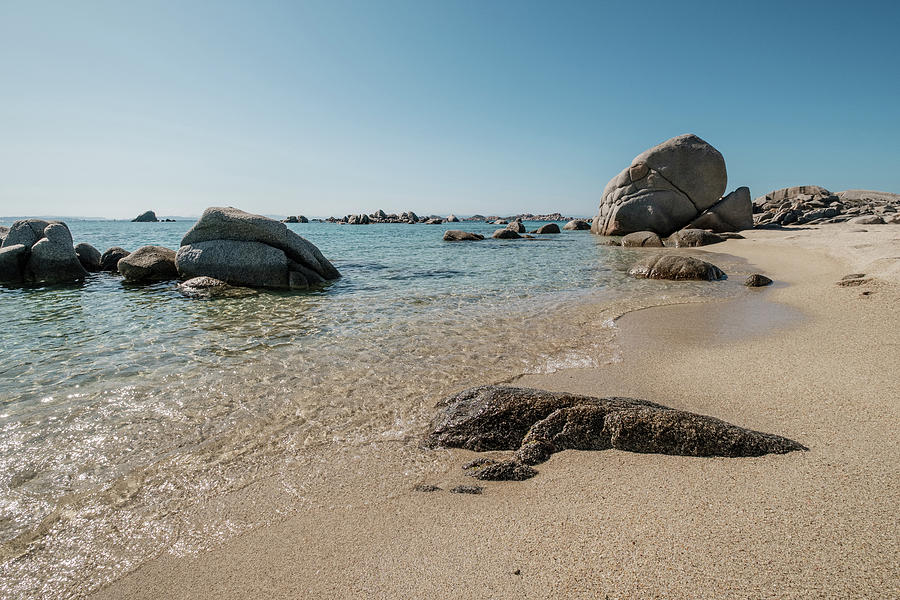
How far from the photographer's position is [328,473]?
2.88 metres

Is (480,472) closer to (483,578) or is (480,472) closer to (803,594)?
(483,578)

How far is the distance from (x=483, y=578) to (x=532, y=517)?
0.51 m

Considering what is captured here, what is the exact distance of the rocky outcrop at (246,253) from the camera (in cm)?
1071

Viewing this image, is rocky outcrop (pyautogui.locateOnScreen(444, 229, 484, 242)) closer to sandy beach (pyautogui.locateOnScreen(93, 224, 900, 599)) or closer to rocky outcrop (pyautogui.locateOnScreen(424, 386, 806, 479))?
sandy beach (pyautogui.locateOnScreen(93, 224, 900, 599))

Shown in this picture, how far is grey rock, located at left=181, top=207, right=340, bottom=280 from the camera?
11.3 metres

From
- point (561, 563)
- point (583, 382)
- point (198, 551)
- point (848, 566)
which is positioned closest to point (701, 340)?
point (583, 382)

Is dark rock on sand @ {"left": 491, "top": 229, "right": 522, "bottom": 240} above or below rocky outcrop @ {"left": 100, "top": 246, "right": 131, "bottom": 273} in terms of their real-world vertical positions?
above

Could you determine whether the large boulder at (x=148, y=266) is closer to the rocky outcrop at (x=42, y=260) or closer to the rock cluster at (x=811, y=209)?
the rocky outcrop at (x=42, y=260)

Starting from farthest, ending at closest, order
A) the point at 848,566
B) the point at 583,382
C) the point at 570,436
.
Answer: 1. the point at 583,382
2. the point at 570,436
3. the point at 848,566

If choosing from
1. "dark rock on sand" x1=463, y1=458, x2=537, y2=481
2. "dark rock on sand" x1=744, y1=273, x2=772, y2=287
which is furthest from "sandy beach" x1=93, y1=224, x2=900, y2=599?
"dark rock on sand" x1=744, y1=273, x2=772, y2=287

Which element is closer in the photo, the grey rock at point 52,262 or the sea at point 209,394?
the sea at point 209,394

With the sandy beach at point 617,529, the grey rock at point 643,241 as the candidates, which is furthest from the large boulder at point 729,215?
the sandy beach at point 617,529

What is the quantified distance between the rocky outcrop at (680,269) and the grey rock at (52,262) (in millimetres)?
16497

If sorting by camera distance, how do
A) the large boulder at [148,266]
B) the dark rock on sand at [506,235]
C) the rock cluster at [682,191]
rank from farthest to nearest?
the dark rock on sand at [506,235] < the rock cluster at [682,191] < the large boulder at [148,266]
